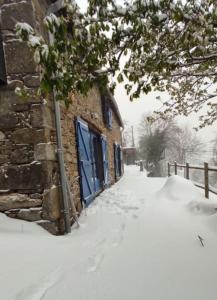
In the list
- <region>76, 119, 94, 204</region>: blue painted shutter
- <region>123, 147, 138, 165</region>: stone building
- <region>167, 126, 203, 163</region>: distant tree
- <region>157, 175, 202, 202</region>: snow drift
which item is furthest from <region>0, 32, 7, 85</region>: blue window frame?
<region>167, 126, 203, 163</region>: distant tree

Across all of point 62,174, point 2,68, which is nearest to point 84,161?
point 62,174

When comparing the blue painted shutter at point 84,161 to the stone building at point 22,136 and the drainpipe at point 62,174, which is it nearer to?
the drainpipe at point 62,174

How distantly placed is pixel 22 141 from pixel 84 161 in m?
2.22

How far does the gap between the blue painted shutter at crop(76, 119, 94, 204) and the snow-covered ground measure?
0.88m

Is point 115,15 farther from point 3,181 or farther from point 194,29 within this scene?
point 3,181

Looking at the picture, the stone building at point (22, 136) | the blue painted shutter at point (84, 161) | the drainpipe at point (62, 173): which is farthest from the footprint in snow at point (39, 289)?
the blue painted shutter at point (84, 161)

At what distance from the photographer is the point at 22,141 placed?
12.9 ft

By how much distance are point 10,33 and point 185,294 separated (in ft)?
13.7

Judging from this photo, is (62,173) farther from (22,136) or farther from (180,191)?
(180,191)

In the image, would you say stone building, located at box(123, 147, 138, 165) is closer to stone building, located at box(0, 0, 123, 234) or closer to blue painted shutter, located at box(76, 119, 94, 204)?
blue painted shutter, located at box(76, 119, 94, 204)

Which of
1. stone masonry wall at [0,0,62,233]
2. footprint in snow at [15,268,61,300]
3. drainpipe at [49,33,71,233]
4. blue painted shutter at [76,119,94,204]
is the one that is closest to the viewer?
footprint in snow at [15,268,61,300]

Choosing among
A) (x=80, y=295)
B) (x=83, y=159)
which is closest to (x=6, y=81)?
(x=83, y=159)

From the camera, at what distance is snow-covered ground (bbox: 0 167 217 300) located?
7.70 ft

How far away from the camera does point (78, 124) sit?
562cm
